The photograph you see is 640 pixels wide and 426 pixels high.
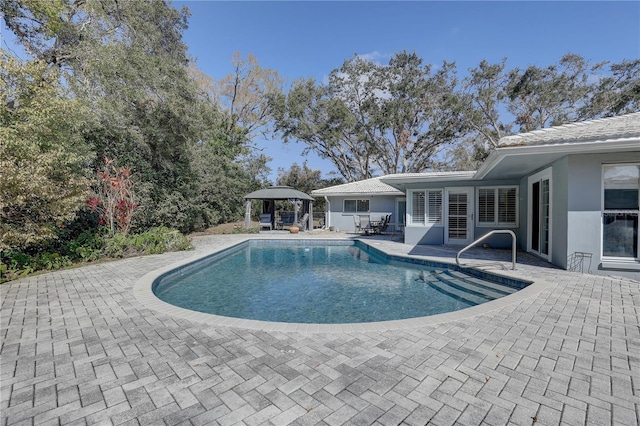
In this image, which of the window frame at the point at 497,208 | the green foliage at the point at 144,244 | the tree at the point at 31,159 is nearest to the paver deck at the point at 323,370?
the tree at the point at 31,159

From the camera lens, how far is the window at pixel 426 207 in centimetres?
1120

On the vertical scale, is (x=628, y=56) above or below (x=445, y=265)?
above

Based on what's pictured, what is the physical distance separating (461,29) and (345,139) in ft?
45.4

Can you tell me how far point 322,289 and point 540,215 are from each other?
6.54 m

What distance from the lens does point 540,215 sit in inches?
322

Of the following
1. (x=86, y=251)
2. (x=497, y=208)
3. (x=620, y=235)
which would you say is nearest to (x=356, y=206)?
→ (x=497, y=208)

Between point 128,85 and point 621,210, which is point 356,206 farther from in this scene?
point 621,210

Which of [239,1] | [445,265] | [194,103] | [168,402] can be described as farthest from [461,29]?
[168,402]

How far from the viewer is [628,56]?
19.3 metres

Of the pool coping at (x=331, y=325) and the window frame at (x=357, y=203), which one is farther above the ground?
the window frame at (x=357, y=203)

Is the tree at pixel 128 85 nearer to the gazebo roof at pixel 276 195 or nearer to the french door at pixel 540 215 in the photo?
the gazebo roof at pixel 276 195

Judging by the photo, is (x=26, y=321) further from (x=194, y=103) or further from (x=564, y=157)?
(x=194, y=103)

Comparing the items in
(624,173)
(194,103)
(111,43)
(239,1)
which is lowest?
(624,173)

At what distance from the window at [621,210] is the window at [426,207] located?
5.24 metres
